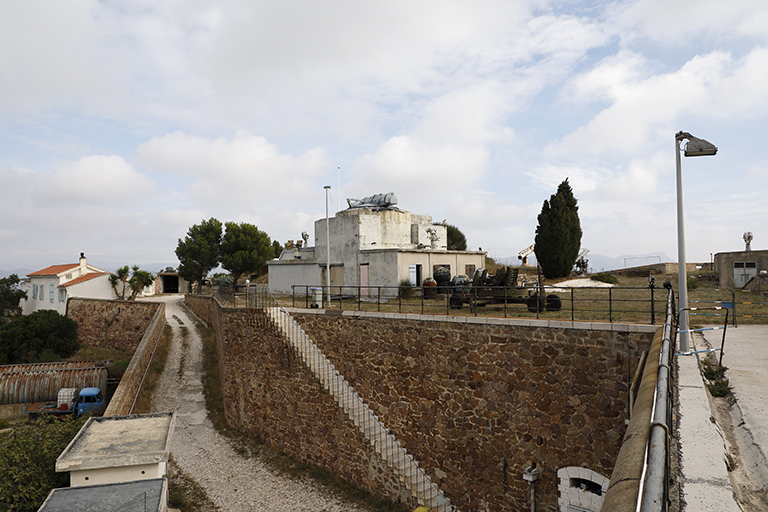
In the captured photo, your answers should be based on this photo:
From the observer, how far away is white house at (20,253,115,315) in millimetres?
34688

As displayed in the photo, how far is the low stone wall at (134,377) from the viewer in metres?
15.6

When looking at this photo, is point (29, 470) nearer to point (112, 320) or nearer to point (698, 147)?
point (698, 147)

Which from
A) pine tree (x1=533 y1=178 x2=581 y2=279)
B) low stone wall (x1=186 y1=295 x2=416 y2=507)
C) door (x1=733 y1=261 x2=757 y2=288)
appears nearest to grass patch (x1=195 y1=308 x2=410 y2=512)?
low stone wall (x1=186 y1=295 x2=416 y2=507)

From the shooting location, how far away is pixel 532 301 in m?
12.1

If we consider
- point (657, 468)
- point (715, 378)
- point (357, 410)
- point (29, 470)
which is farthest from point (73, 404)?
point (657, 468)

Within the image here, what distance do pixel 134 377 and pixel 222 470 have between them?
719cm

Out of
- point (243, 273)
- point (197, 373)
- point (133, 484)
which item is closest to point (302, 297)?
point (197, 373)

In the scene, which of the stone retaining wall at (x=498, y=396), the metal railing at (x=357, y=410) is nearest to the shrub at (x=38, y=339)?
the metal railing at (x=357, y=410)

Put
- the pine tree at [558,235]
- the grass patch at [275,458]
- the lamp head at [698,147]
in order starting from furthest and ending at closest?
the pine tree at [558,235] → the grass patch at [275,458] → the lamp head at [698,147]

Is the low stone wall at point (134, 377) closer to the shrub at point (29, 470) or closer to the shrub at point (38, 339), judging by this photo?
the shrub at point (29, 470)

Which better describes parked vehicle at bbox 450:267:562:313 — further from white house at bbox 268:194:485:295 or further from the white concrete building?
the white concrete building

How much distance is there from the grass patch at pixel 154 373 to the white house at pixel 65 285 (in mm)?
12303

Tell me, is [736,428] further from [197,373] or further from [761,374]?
[197,373]

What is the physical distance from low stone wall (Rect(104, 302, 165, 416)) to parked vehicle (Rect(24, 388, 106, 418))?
83.5 inches
